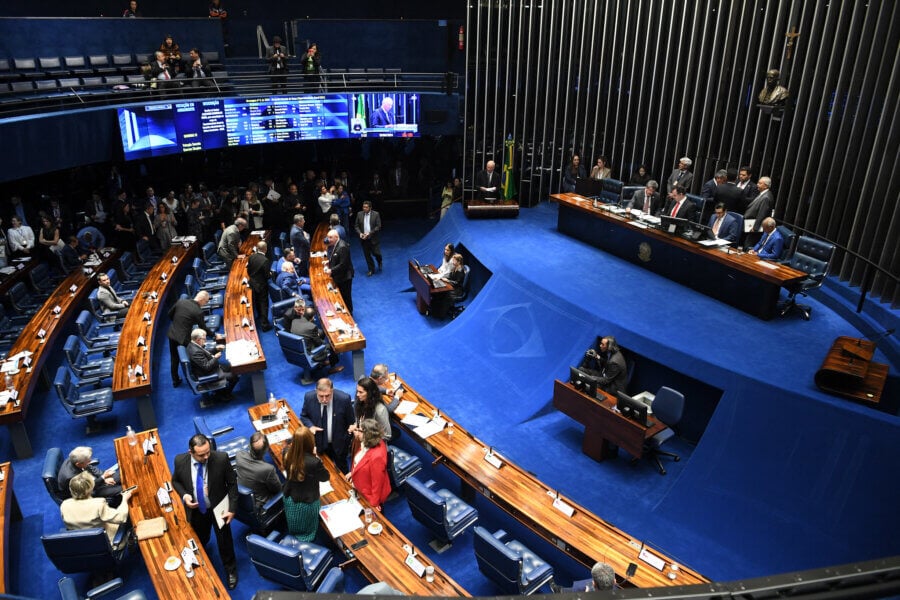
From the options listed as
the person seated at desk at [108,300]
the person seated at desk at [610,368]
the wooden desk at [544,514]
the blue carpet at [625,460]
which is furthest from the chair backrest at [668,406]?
the person seated at desk at [108,300]

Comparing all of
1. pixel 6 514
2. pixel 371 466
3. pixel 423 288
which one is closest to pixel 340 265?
pixel 423 288

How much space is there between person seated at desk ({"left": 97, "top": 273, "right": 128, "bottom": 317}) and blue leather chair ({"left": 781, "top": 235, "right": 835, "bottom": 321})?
34.7ft

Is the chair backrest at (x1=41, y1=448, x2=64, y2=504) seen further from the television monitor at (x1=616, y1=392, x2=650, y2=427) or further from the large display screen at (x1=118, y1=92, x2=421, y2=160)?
the large display screen at (x1=118, y1=92, x2=421, y2=160)

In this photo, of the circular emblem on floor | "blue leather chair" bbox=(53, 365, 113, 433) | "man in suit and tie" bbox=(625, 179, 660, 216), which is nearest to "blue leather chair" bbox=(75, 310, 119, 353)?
"blue leather chair" bbox=(53, 365, 113, 433)

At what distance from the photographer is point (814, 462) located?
7.15m

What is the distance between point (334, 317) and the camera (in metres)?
10.5

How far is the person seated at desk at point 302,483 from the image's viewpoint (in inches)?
232

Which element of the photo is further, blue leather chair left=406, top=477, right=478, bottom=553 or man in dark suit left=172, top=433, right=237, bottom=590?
blue leather chair left=406, top=477, right=478, bottom=553

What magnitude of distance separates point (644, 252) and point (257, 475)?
7794 millimetres

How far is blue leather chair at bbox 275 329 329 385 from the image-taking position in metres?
9.59

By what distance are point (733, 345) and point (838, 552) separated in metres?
2.87

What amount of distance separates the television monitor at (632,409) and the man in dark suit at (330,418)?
3171 mm

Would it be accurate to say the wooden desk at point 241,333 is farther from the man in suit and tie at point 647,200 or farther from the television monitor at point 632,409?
A: the man in suit and tie at point 647,200

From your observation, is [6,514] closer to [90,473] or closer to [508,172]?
[90,473]
